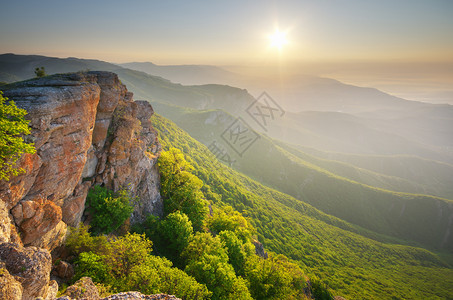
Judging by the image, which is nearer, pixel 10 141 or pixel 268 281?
pixel 10 141

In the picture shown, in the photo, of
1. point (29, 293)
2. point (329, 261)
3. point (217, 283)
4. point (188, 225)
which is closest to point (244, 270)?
point (217, 283)

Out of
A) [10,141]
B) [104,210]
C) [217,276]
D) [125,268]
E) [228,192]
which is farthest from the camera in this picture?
[228,192]

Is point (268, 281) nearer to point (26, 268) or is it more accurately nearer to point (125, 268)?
point (125, 268)

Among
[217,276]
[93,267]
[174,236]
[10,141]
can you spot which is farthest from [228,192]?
[10,141]

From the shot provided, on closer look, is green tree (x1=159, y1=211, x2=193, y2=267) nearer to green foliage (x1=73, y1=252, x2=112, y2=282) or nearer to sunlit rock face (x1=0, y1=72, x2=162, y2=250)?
sunlit rock face (x1=0, y1=72, x2=162, y2=250)

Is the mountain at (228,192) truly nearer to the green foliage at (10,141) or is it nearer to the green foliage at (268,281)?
the green foliage at (10,141)

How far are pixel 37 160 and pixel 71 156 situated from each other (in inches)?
126

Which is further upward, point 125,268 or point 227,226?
point 125,268

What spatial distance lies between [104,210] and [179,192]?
48.7 feet

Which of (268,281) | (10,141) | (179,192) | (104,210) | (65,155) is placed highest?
(10,141)

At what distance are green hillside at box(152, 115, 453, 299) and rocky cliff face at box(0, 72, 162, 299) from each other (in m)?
33.3

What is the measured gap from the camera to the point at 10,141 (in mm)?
12695

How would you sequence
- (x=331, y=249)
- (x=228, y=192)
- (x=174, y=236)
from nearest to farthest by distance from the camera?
(x=174, y=236) → (x=228, y=192) → (x=331, y=249)

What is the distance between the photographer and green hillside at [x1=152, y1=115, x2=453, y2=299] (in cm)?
6962
